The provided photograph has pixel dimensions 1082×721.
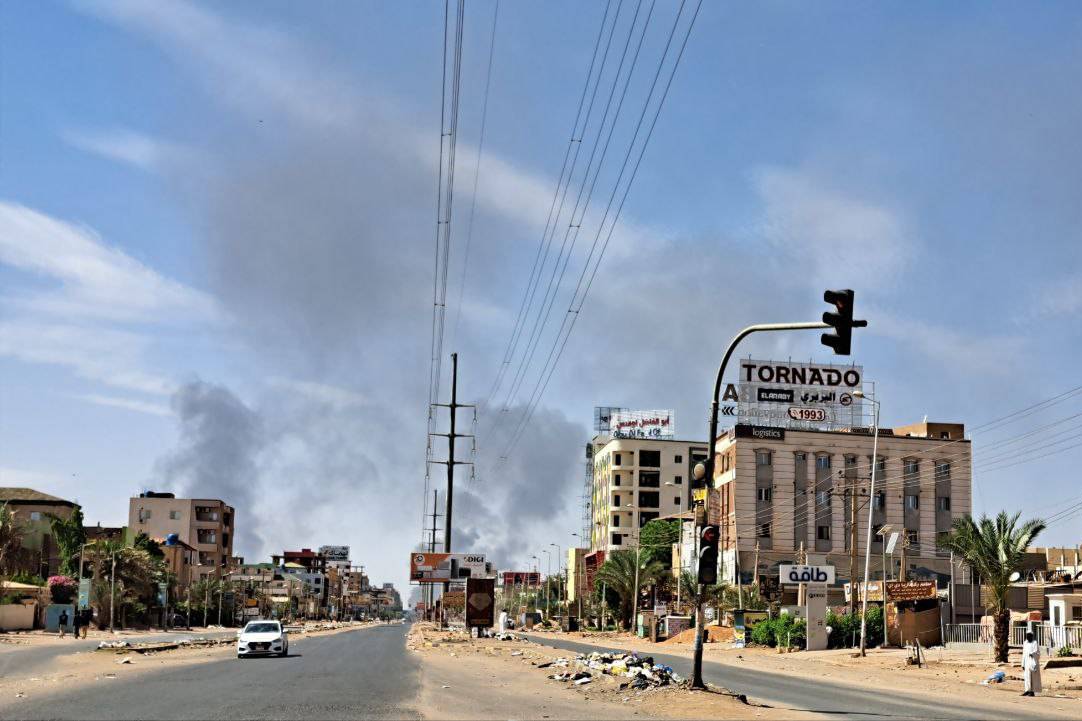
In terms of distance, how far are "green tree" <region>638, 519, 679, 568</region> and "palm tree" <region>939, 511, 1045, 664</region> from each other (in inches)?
3629

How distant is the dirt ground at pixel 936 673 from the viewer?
33625 mm

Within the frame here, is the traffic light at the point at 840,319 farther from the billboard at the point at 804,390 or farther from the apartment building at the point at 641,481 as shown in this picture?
the apartment building at the point at 641,481

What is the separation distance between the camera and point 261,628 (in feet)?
177

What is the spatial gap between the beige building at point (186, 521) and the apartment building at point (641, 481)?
61.7 metres

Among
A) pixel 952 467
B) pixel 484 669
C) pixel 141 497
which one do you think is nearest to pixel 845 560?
pixel 952 467

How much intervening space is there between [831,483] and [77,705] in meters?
102

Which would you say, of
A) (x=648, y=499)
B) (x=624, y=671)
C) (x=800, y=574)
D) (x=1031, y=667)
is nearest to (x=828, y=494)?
(x=800, y=574)

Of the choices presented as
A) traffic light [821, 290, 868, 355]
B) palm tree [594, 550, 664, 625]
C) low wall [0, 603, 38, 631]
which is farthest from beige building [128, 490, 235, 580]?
traffic light [821, 290, 868, 355]

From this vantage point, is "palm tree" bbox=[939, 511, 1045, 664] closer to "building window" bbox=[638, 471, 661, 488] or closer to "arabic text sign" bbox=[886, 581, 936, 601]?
"arabic text sign" bbox=[886, 581, 936, 601]

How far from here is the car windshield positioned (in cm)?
5341

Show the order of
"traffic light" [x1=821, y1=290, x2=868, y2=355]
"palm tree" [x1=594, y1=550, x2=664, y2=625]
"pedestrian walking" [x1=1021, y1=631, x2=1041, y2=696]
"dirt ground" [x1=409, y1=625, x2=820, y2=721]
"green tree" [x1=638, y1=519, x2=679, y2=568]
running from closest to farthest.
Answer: "traffic light" [x1=821, y1=290, x2=868, y2=355] → "dirt ground" [x1=409, y1=625, x2=820, y2=721] → "pedestrian walking" [x1=1021, y1=631, x2=1041, y2=696] → "palm tree" [x1=594, y1=550, x2=664, y2=625] → "green tree" [x1=638, y1=519, x2=679, y2=568]

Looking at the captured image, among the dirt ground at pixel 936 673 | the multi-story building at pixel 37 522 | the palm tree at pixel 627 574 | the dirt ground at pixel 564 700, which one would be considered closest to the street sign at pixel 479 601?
the dirt ground at pixel 936 673

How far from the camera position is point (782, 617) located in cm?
7162

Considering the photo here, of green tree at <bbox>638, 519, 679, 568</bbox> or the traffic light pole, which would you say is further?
green tree at <bbox>638, 519, 679, 568</bbox>
